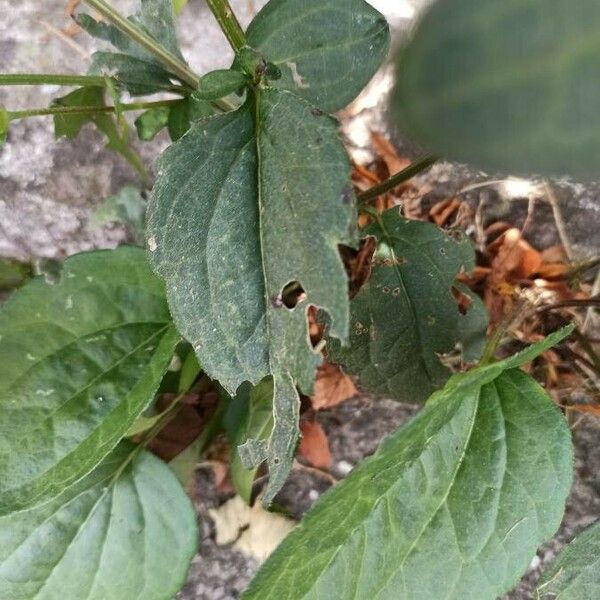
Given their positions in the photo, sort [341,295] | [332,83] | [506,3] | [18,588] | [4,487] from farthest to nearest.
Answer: [18,588] → [4,487] → [332,83] → [341,295] → [506,3]

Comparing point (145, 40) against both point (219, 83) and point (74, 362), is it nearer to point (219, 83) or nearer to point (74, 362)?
point (219, 83)

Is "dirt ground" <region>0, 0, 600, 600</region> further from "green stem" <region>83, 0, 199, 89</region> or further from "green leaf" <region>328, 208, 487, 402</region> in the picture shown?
"green stem" <region>83, 0, 199, 89</region>

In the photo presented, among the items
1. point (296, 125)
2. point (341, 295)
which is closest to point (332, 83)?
point (296, 125)

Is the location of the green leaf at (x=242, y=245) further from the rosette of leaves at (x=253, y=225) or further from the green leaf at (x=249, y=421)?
the green leaf at (x=249, y=421)

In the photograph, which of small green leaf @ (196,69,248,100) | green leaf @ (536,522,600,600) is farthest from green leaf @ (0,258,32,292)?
green leaf @ (536,522,600,600)

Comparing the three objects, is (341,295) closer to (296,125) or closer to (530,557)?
(296,125)

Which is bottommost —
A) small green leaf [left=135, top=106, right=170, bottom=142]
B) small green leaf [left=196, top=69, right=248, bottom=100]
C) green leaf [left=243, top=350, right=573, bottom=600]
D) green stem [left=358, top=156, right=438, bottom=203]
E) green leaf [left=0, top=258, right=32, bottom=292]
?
green leaf [left=243, top=350, right=573, bottom=600]

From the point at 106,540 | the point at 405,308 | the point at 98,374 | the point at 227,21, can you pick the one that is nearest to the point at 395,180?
the point at 405,308
